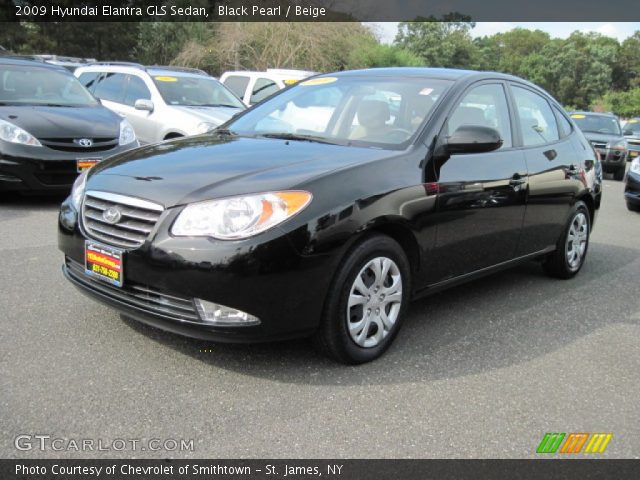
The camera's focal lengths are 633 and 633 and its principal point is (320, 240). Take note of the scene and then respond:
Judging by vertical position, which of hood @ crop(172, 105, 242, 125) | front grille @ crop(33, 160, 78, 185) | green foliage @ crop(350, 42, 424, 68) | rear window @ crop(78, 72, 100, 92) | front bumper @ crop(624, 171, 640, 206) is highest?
green foliage @ crop(350, 42, 424, 68)

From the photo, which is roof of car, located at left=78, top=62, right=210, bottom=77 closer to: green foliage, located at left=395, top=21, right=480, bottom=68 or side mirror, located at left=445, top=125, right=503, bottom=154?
side mirror, located at left=445, top=125, right=503, bottom=154

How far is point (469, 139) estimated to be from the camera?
151 inches

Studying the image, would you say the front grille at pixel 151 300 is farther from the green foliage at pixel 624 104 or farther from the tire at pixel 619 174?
the green foliage at pixel 624 104

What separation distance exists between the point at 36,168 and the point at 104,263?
4237mm

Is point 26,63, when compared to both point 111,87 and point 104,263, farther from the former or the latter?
point 104,263

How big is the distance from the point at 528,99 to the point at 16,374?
4.08m

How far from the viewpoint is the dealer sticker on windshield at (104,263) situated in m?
3.19

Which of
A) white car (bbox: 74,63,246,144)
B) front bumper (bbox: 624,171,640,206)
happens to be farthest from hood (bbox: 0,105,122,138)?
front bumper (bbox: 624,171,640,206)

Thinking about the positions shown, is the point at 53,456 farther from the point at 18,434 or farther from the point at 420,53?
the point at 420,53

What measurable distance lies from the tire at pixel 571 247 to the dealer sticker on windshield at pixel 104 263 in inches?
146

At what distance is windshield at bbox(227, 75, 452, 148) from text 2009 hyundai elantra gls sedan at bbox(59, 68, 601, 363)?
0.04 feet

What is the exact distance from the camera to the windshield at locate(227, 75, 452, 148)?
13.1 ft

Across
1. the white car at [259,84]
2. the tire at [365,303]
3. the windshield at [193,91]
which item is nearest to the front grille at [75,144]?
the windshield at [193,91]
